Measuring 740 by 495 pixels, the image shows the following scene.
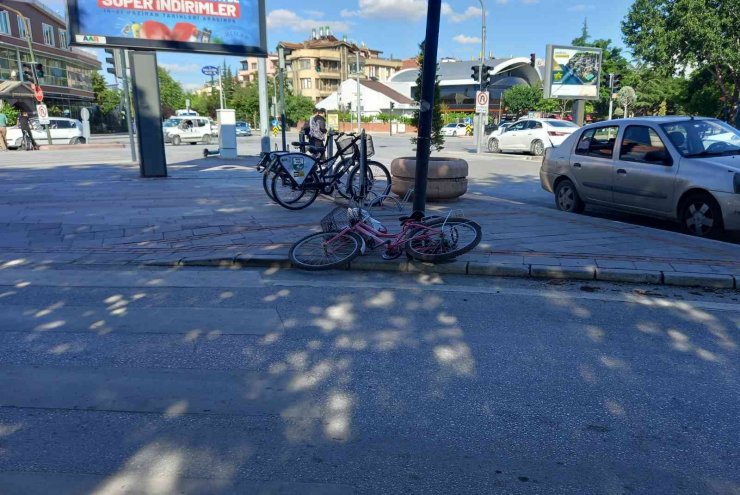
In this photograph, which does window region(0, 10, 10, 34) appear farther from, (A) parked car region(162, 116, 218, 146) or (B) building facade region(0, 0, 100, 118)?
(A) parked car region(162, 116, 218, 146)

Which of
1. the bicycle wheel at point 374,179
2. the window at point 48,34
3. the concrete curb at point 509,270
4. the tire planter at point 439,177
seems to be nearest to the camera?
the concrete curb at point 509,270

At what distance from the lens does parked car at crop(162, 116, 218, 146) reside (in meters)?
36.5

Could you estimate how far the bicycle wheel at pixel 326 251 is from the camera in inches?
249

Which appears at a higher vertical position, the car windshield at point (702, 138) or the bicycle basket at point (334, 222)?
the car windshield at point (702, 138)

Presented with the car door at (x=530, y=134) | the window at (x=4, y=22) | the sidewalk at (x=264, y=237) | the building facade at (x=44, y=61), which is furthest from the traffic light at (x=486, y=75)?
the window at (x=4, y=22)

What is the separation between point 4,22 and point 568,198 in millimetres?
54389

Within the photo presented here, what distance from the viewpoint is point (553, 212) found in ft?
31.4

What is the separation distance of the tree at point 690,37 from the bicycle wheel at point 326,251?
29219 mm

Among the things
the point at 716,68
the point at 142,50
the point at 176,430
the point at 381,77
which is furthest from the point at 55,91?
the point at 381,77

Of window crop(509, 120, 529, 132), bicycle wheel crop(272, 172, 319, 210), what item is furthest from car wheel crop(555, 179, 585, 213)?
window crop(509, 120, 529, 132)

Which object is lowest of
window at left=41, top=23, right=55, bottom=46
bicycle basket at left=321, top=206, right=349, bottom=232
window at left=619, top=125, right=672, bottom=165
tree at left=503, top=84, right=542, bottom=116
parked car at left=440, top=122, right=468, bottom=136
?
parked car at left=440, top=122, right=468, bottom=136

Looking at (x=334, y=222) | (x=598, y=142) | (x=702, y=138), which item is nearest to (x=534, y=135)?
(x=598, y=142)

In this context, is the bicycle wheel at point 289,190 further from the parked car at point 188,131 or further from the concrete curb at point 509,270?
the parked car at point 188,131

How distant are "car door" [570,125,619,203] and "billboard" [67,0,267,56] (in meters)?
9.63
